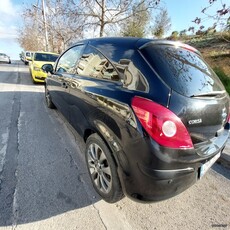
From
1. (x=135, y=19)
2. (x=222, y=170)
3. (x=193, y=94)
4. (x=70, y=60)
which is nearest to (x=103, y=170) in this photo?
(x=193, y=94)

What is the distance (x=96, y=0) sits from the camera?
1139 cm

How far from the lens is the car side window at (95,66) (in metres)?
2.14

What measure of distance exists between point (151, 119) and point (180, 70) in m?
0.64

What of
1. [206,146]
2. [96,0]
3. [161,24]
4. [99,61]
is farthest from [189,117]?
[161,24]

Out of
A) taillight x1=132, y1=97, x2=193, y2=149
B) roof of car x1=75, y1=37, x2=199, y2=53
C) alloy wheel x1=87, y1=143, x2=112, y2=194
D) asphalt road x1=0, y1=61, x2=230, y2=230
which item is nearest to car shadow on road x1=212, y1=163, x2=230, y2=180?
asphalt road x1=0, y1=61, x2=230, y2=230

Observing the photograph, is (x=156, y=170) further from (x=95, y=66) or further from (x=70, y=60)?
(x=70, y=60)

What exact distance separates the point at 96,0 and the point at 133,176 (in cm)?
1198

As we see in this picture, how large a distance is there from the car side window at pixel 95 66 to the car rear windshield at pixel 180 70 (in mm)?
424

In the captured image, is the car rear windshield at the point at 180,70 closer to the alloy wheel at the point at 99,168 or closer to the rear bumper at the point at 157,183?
the rear bumper at the point at 157,183

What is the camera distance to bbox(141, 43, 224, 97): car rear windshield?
5.82 ft

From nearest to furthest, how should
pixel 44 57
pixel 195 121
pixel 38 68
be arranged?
1. pixel 195 121
2. pixel 38 68
3. pixel 44 57

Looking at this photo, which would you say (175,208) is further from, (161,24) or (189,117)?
(161,24)

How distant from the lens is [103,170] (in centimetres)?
216

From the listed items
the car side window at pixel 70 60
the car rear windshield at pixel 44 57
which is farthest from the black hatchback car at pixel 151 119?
the car rear windshield at pixel 44 57
